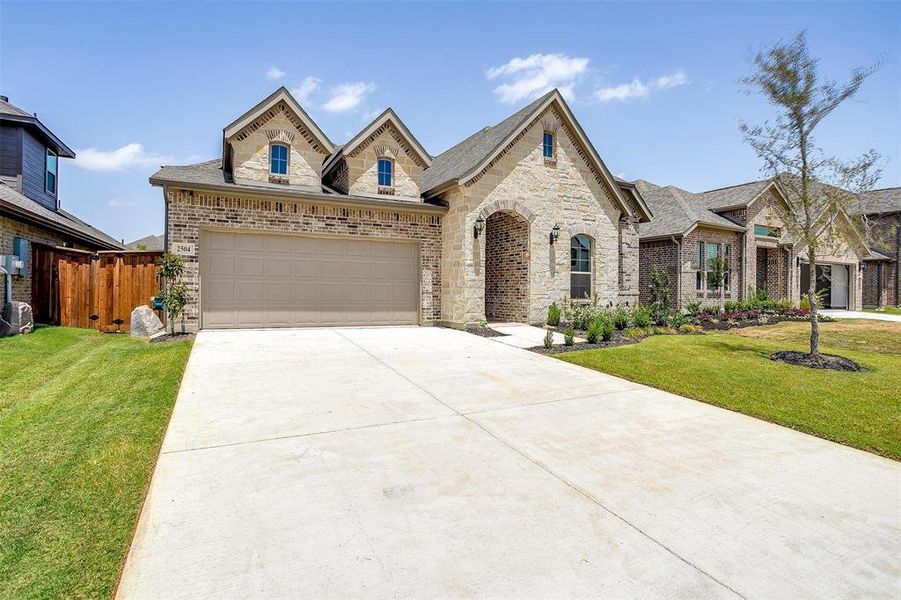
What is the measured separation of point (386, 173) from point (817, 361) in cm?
1184

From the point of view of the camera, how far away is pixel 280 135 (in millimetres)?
13102

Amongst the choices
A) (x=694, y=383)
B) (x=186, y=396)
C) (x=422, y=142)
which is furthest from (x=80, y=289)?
(x=694, y=383)

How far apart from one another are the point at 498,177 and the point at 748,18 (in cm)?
677

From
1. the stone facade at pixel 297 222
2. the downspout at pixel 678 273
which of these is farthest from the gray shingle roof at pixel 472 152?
the downspout at pixel 678 273

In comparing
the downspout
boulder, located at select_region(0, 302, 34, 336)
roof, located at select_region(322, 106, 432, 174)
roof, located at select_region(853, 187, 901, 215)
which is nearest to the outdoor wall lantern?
roof, located at select_region(322, 106, 432, 174)

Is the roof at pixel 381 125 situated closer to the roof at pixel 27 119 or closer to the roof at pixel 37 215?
the roof at pixel 37 215

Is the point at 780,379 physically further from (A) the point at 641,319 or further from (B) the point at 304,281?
(B) the point at 304,281

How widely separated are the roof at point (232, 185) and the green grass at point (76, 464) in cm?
493

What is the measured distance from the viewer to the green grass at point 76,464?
7.88ft

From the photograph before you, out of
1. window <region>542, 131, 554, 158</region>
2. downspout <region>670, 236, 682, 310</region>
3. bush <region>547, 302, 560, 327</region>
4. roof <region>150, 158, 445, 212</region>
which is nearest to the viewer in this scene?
roof <region>150, 158, 445, 212</region>

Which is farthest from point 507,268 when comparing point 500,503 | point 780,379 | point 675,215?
point 500,503

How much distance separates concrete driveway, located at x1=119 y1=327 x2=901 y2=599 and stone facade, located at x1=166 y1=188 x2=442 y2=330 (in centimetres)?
677

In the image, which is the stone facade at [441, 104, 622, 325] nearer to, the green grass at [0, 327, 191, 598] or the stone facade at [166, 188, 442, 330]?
the stone facade at [166, 188, 442, 330]

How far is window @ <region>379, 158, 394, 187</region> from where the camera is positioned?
46.0 feet
